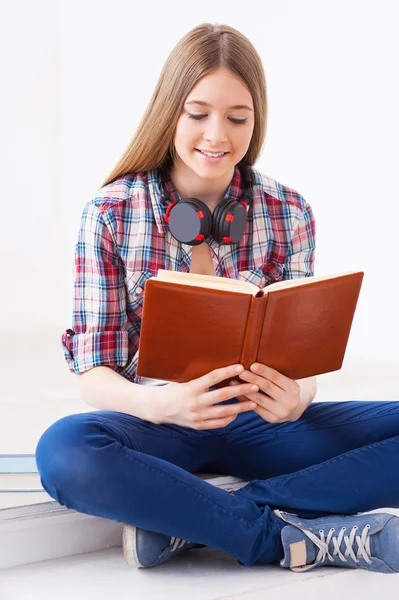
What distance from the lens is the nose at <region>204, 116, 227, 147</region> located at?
188cm

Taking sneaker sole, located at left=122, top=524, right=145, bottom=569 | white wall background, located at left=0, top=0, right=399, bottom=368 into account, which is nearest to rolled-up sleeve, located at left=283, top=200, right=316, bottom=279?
sneaker sole, located at left=122, top=524, right=145, bottom=569

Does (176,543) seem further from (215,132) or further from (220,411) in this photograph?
(215,132)

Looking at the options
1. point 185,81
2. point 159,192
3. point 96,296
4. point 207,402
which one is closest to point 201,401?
point 207,402

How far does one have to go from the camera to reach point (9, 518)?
1815mm

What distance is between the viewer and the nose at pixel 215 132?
6.16 feet

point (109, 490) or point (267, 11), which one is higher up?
point (267, 11)

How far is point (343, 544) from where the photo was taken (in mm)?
1742

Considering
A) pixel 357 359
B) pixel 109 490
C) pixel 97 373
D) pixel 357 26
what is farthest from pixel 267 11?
pixel 109 490

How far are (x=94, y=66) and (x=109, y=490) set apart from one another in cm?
427

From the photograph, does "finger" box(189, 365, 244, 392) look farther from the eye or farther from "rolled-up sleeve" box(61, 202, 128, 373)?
the eye

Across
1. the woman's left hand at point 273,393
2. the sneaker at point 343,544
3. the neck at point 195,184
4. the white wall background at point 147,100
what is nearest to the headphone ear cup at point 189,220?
the neck at point 195,184

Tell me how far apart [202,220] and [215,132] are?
0.63ft

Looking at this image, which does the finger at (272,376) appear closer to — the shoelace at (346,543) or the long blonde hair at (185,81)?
the shoelace at (346,543)

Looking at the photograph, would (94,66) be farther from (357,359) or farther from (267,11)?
(357,359)
